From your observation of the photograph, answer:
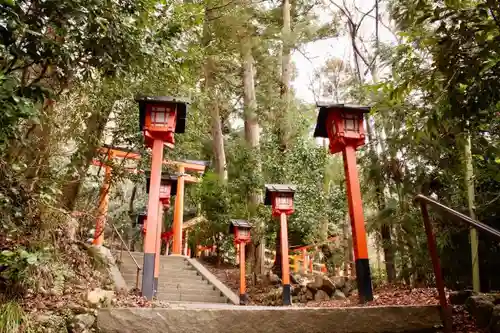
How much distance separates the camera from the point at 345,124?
5.46m

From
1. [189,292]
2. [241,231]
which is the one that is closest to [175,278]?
[189,292]

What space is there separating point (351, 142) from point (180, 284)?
21.5 feet

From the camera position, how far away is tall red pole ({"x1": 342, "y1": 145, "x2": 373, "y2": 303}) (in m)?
4.55

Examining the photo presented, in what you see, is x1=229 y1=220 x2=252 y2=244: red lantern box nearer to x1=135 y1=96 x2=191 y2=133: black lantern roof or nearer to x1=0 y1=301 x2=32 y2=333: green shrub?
x1=135 y1=96 x2=191 y2=133: black lantern roof

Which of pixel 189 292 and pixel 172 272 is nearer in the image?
pixel 189 292

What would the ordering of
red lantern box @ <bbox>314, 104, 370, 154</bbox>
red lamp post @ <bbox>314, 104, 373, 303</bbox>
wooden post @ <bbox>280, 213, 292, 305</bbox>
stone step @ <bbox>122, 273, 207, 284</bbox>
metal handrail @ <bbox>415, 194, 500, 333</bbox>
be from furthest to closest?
stone step @ <bbox>122, 273, 207, 284</bbox> < wooden post @ <bbox>280, 213, 292, 305</bbox> < red lantern box @ <bbox>314, 104, 370, 154</bbox> < red lamp post @ <bbox>314, 104, 373, 303</bbox> < metal handrail @ <bbox>415, 194, 500, 333</bbox>

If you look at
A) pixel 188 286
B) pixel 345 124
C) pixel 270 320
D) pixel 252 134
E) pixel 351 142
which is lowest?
pixel 188 286

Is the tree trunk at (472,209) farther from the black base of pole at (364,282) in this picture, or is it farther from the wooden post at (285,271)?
the wooden post at (285,271)

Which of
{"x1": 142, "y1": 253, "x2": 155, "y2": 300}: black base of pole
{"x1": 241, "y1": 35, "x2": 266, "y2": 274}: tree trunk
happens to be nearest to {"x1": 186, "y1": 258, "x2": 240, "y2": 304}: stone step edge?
{"x1": 241, "y1": 35, "x2": 266, "y2": 274}: tree trunk

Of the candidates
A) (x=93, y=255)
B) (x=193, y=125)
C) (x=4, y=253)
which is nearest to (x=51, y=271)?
(x=4, y=253)

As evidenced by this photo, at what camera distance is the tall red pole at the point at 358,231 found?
4555 millimetres

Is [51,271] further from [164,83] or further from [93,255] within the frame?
[164,83]

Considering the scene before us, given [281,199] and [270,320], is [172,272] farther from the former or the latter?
[270,320]

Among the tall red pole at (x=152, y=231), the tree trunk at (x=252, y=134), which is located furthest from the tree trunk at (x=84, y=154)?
the tree trunk at (x=252, y=134)
